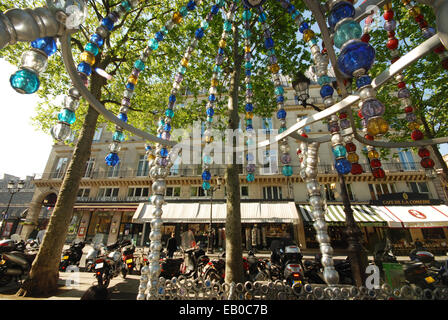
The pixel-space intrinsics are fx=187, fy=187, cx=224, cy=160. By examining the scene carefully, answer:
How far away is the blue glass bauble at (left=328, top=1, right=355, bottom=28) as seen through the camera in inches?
63.0

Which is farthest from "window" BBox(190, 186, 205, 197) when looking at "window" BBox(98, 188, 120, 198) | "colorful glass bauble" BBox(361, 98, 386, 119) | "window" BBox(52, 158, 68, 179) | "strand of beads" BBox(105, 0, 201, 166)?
"colorful glass bauble" BBox(361, 98, 386, 119)

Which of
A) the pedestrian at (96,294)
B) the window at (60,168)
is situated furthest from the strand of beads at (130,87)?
the window at (60,168)

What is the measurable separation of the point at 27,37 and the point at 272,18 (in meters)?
7.67

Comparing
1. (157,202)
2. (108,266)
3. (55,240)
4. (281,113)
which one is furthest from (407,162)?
(55,240)

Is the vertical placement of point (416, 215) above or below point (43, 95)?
below

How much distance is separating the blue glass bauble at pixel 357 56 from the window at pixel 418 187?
21665 mm

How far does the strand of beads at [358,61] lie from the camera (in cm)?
139

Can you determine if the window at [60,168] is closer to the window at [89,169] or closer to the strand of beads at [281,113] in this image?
the window at [89,169]

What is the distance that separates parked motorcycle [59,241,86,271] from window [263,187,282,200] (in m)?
13.9

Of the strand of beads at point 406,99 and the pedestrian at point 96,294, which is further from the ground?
the strand of beads at point 406,99

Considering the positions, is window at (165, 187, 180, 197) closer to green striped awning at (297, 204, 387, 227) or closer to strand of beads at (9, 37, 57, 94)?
green striped awning at (297, 204, 387, 227)
